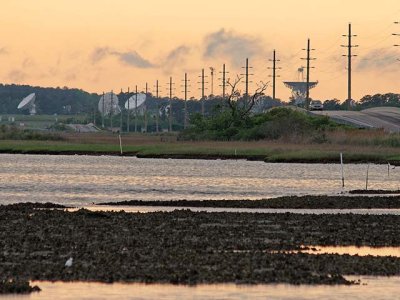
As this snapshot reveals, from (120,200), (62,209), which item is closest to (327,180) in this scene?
(120,200)

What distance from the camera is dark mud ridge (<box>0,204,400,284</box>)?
100.0ft

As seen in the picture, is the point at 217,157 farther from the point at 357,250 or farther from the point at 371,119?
the point at 357,250

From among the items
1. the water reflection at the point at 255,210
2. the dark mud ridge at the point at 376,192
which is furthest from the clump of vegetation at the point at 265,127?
the water reflection at the point at 255,210

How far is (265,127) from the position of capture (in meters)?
157

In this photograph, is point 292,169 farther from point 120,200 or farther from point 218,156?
point 120,200

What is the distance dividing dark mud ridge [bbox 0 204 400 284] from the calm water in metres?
13.9

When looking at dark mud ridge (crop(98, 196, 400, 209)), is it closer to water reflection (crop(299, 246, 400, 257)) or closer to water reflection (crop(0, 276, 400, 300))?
water reflection (crop(299, 246, 400, 257))

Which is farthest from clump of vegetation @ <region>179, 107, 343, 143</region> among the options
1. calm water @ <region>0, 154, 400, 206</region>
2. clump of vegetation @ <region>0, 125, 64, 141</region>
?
calm water @ <region>0, 154, 400, 206</region>

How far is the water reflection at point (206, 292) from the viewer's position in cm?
2742

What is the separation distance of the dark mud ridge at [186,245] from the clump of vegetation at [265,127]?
96.6 m

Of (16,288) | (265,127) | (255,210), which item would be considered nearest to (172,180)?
(255,210)

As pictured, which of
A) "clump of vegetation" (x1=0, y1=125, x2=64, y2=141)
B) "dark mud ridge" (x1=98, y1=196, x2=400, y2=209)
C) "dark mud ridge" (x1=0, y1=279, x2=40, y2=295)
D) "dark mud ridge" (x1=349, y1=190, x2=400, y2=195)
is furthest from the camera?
"clump of vegetation" (x1=0, y1=125, x2=64, y2=141)

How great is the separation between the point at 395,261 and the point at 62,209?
2088 cm

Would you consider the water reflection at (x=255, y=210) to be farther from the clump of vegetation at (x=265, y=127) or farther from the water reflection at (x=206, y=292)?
the clump of vegetation at (x=265, y=127)
